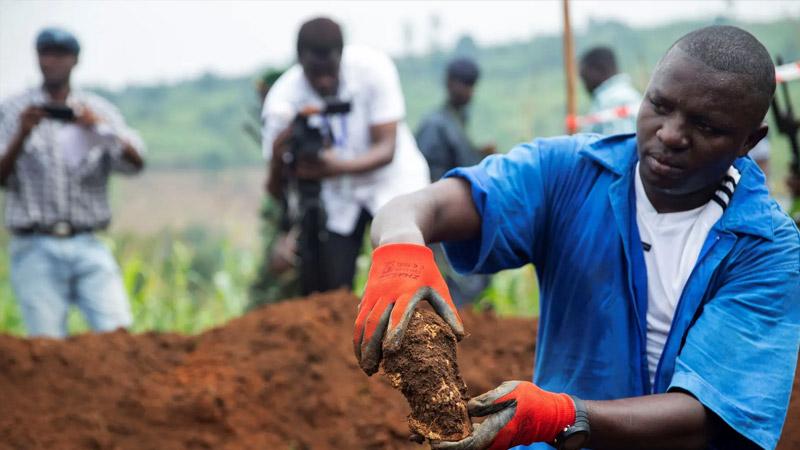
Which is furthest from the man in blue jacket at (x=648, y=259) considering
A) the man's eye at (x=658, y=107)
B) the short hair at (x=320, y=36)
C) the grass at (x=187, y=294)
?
the grass at (x=187, y=294)

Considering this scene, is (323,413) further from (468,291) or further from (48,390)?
(468,291)

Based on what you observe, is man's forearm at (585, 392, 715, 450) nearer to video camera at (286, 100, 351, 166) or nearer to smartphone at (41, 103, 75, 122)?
video camera at (286, 100, 351, 166)

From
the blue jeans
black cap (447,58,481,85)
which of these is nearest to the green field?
black cap (447,58,481,85)

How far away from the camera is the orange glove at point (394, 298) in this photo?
1.76 m

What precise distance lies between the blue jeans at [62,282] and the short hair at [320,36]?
1.83 metres

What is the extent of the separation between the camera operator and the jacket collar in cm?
267

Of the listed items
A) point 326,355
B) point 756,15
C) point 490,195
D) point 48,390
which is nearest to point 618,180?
point 490,195

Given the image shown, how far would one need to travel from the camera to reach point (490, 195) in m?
2.15

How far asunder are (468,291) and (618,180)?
16.0ft

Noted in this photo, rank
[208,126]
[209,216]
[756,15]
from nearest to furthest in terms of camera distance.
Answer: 1. [756,15]
2. [209,216]
3. [208,126]

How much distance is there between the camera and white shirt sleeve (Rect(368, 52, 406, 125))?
4.95m

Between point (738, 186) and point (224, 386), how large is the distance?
2.35 m

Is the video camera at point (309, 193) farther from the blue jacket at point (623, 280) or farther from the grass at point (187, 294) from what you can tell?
the blue jacket at point (623, 280)

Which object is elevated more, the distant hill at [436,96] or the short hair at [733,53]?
the short hair at [733,53]
